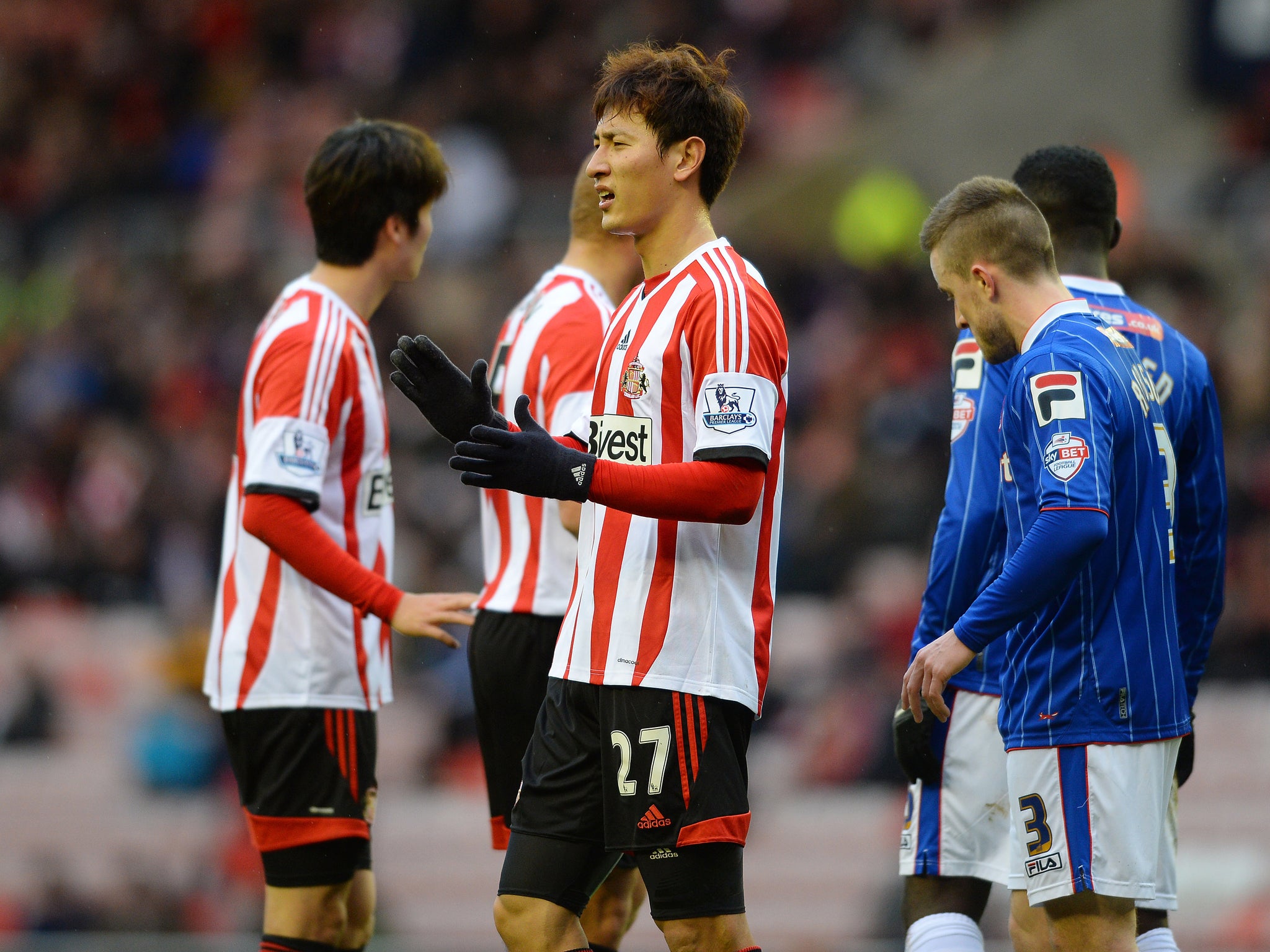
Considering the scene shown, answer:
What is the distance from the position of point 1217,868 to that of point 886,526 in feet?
9.10

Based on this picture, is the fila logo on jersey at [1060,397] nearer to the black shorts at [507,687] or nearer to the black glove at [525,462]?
the black glove at [525,462]

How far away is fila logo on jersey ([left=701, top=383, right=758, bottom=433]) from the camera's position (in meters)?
3.28

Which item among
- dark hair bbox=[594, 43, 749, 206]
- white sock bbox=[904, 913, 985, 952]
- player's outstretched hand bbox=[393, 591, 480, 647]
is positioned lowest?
white sock bbox=[904, 913, 985, 952]

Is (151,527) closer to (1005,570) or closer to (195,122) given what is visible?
(195,122)

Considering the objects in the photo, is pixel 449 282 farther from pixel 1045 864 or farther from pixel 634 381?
pixel 1045 864

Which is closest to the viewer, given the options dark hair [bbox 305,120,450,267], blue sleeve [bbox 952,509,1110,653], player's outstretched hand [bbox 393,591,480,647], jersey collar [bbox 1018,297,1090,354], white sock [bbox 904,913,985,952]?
blue sleeve [bbox 952,509,1110,653]

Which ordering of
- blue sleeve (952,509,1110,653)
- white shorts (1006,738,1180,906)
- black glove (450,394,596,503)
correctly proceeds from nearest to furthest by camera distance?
black glove (450,394,596,503) < blue sleeve (952,509,1110,653) < white shorts (1006,738,1180,906)

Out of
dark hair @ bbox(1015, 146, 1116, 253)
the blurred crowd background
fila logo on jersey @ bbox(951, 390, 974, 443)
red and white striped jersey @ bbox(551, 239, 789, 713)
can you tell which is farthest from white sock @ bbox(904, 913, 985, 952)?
the blurred crowd background

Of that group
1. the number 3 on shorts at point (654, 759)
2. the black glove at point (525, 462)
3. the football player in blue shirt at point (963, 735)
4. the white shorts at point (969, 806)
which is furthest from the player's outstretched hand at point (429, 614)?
the white shorts at point (969, 806)

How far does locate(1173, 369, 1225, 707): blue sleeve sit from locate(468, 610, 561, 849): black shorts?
1688mm

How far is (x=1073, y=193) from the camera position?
4125mm

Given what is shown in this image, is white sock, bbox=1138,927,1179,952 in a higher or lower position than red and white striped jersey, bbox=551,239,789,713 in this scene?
lower

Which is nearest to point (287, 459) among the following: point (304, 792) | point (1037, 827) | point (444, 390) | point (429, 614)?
point (429, 614)

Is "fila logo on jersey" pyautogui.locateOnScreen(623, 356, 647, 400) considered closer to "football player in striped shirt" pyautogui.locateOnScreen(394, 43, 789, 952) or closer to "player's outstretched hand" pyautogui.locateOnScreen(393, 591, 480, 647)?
"football player in striped shirt" pyautogui.locateOnScreen(394, 43, 789, 952)
